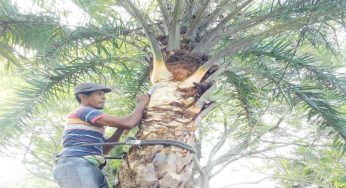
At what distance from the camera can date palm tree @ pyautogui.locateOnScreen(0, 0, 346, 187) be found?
11.8 ft

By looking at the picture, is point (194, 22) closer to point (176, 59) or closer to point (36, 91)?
point (176, 59)

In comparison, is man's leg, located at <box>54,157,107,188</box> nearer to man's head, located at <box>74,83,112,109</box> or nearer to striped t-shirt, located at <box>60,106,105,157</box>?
striped t-shirt, located at <box>60,106,105,157</box>

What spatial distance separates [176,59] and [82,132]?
1.20 meters

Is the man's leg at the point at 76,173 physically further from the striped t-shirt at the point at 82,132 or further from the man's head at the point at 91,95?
the man's head at the point at 91,95

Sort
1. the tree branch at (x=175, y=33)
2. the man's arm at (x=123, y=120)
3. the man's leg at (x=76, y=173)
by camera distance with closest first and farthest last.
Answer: the man's leg at (x=76, y=173) → the man's arm at (x=123, y=120) → the tree branch at (x=175, y=33)

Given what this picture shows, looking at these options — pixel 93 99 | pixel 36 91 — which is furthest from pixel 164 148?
pixel 36 91

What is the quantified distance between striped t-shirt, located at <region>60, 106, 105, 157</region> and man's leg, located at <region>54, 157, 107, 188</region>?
68 millimetres

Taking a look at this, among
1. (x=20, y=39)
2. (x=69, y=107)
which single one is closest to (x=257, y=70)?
(x=20, y=39)

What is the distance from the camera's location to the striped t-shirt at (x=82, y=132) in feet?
10.9

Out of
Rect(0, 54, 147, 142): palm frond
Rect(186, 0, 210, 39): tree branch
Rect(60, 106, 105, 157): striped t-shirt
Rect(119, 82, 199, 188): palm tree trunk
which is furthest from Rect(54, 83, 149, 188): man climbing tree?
Rect(0, 54, 147, 142): palm frond

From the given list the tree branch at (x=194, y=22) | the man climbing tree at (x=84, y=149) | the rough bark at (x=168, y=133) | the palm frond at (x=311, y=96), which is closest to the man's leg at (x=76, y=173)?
the man climbing tree at (x=84, y=149)

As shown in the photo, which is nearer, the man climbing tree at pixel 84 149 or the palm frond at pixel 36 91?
the man climbing tree at pixel 84 149

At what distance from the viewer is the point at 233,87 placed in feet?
19.5

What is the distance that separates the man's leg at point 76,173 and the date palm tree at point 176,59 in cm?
25
